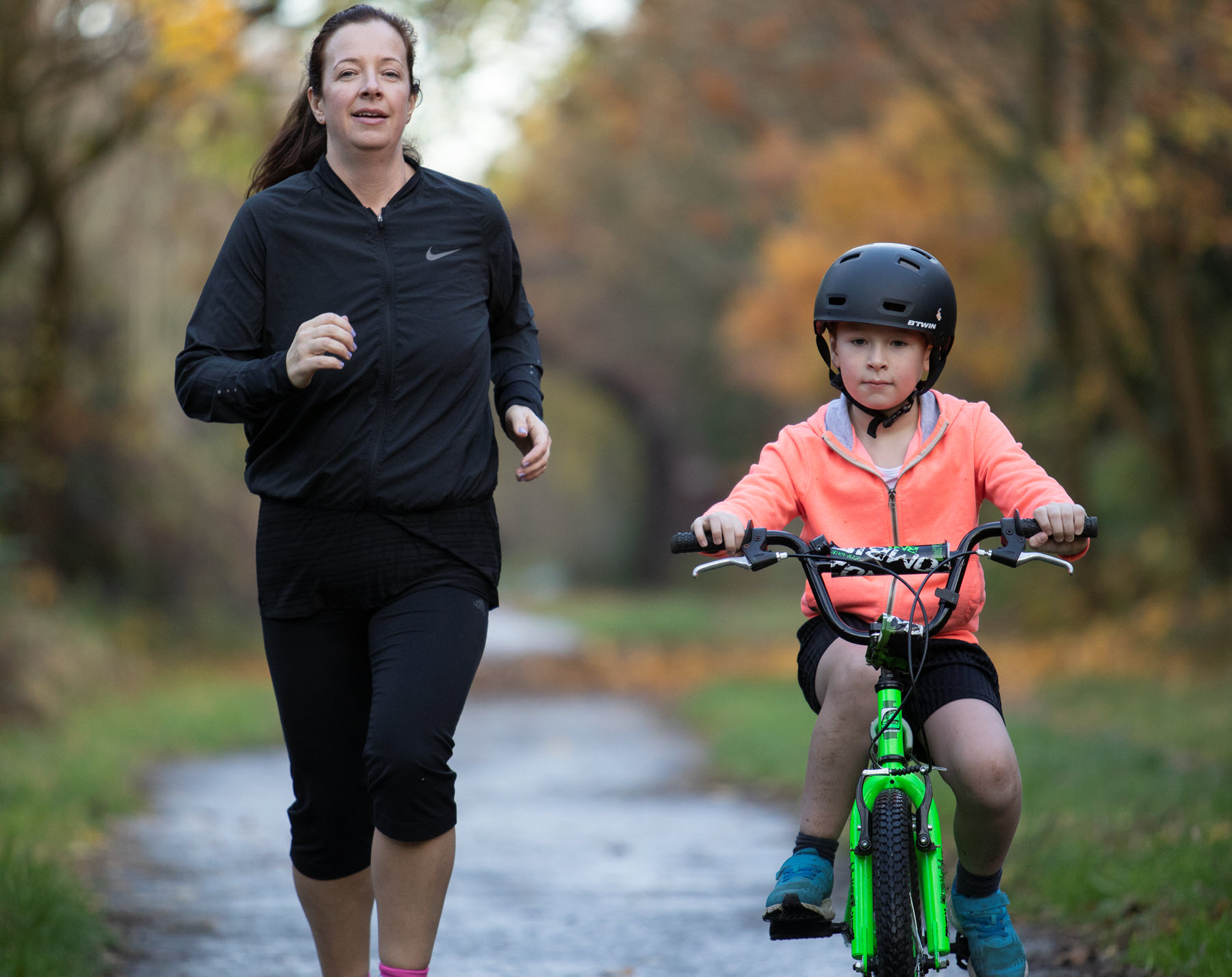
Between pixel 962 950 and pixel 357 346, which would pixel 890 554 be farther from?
pixel 357 346

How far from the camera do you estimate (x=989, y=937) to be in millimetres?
4055

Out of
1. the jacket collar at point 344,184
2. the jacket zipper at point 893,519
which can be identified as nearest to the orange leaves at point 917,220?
the jacket zipper at point 893,519

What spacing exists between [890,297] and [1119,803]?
13.2 ft

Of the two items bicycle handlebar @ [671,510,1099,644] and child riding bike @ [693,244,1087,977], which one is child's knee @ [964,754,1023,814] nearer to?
child riding bike @ [693,244,1087,977]

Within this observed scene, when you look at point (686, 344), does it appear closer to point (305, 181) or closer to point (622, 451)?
point (622, 451)

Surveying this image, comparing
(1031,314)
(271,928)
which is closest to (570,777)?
(271,928)

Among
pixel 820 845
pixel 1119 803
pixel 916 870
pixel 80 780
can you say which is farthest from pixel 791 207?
pixel 916 870

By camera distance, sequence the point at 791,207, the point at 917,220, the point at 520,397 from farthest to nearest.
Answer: the point at 791,207
the point at 917,220
the point at 520,397

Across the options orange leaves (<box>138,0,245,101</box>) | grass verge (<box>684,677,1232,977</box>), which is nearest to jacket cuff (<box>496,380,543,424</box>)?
grass verge (<box>684,677,1232,977</box>)

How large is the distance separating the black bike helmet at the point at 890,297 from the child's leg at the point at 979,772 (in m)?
0.74

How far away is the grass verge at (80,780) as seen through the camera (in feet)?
17.3

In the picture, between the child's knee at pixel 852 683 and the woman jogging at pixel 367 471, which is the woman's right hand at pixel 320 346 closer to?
the woman jogging at pixel 367 471

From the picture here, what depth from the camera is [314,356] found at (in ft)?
12.2

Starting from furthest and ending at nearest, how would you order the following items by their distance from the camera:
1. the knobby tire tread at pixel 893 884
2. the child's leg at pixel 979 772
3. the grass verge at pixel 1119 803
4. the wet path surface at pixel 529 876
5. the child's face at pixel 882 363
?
1. the wet path surface at pixel 529 876
2. the grass verge at pixel 1119 803
3. the child's face at pixel 882 363
4. the child's leg at pixel 979 772
5. the knobby tire tread at pixel 893 884
